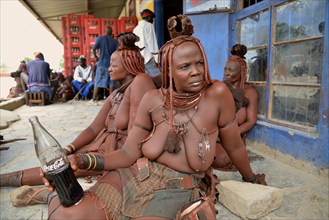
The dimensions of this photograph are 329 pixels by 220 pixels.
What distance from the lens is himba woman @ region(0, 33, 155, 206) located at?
2.14m

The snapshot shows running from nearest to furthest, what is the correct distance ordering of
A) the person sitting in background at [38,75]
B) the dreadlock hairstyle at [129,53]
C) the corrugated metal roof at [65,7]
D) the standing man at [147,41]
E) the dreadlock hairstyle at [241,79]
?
the dreadlock hairstyle at [129,53] < the dreadlock hairstyle at [241,79] < the standing man at [147,41] < the person sitting in background at [38,75] < the corrugated metal roof at [65,7]

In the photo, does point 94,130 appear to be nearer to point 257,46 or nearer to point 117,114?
point 117,114

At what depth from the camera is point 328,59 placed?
92.9 inches

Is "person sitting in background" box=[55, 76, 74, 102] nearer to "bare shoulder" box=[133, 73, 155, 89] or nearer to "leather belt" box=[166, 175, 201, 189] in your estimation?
"bare shoulder" box=[133, 73, 155, 89]

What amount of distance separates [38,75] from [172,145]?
308 inches

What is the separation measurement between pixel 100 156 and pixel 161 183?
0.39 metres

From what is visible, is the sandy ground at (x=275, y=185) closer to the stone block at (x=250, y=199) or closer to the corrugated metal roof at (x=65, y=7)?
the stone block at (x=250, y=199)

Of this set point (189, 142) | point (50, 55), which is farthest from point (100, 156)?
point (50, 55)

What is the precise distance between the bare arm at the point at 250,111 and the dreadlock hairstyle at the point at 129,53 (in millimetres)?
1604

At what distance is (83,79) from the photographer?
31.3ft

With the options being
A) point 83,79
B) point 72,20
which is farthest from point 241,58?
point 72,20

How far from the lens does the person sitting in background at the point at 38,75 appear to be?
812cm

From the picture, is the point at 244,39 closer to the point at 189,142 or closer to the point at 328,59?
the point at 328,59

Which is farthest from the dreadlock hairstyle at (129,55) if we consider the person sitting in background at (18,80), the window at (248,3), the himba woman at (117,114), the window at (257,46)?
the person sitting in background at (18,80)
